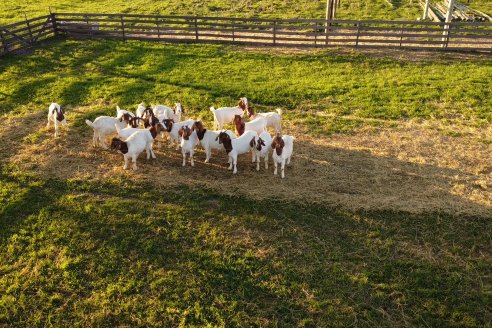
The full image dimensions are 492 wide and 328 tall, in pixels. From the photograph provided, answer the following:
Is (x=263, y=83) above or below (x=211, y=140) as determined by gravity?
above

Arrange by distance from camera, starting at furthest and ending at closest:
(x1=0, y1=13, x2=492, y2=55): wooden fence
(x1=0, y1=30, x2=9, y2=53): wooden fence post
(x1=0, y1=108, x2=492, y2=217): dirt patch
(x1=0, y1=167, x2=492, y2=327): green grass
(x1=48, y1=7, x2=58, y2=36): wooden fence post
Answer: (x1=48, y1=7, x2=58, y2=36): wooden fence post < (x1=0, y1=30, x2=9, y2=53): wooden fence post < (x1=0, y1=13, x2=492, y2=55): wooden fence < (x1=0, y1=108, x2=492, y2=217): dirt patch < (x1=0, y1=167, x2=492, y2=327): green grass

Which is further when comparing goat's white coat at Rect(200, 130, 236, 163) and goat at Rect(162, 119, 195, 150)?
goat at Rect(162, 119, 195, 150)

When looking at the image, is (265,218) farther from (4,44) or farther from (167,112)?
(4,44)

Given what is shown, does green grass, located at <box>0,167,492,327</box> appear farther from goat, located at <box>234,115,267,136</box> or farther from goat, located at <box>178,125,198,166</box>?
goat, located at <box>234,115,267,136</box>

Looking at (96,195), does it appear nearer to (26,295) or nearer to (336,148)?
(26,295)

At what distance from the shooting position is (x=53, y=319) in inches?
242

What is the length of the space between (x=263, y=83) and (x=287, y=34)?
5.23 metres

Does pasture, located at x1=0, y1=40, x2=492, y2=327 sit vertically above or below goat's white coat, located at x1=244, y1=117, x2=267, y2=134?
below

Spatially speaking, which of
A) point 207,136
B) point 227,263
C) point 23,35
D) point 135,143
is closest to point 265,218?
point 227,263

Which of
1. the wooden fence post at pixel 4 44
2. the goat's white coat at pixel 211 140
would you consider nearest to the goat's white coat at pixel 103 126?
the goat's white coat at pixel 211 140

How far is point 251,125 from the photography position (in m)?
10.5

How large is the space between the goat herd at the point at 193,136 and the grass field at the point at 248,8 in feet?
51.9

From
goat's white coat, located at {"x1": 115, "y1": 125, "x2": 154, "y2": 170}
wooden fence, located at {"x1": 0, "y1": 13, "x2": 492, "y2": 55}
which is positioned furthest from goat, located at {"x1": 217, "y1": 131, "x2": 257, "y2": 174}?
wooden fence, located at {"x1": 0, "y1": 13, "x2": 492, "y2": 55}

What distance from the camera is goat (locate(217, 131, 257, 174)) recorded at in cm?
938
